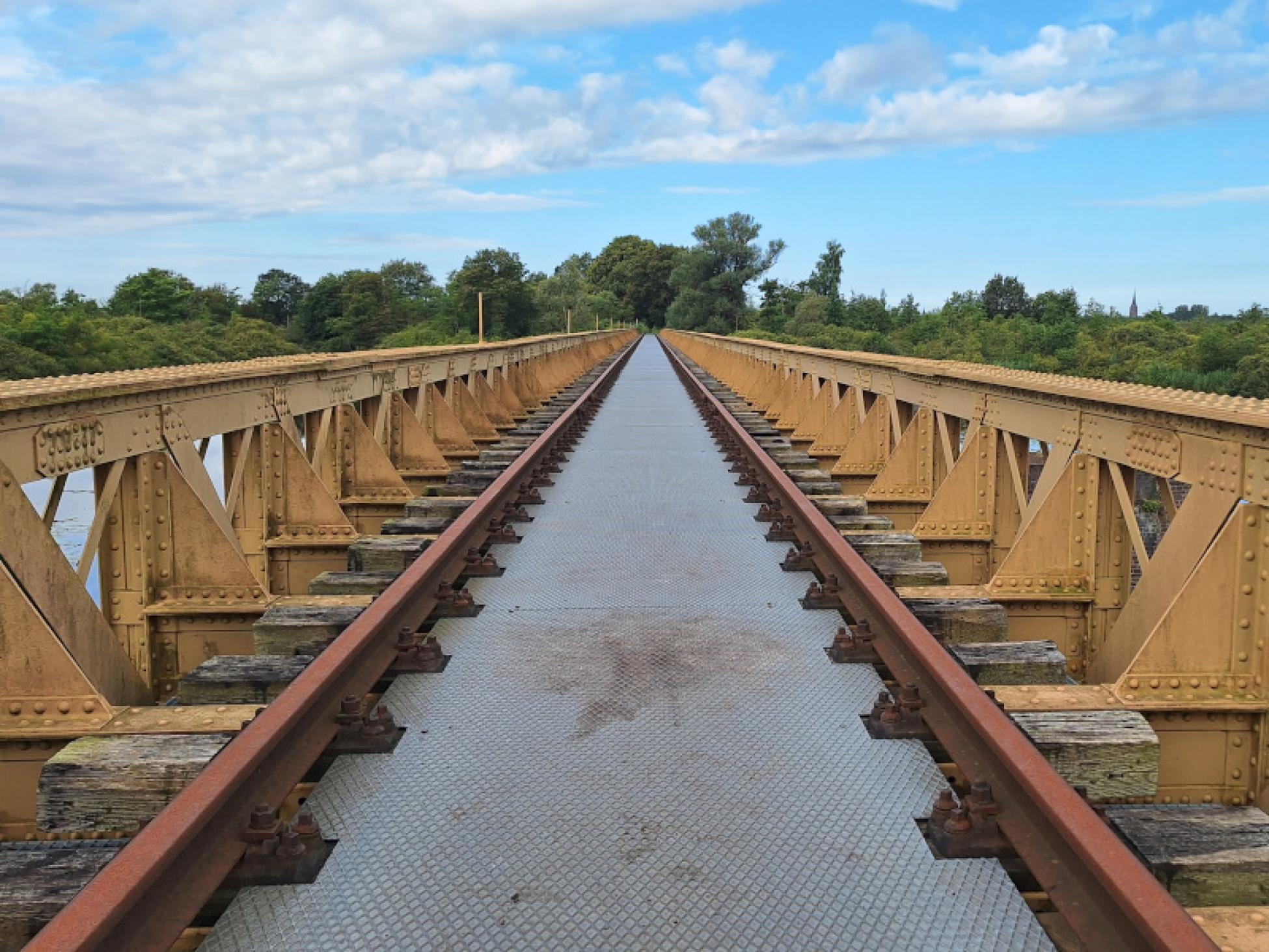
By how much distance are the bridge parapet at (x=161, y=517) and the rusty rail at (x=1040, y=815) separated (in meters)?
2.57

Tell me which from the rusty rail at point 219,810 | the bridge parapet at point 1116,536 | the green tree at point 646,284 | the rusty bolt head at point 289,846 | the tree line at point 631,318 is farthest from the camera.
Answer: the green tree at point 646,284

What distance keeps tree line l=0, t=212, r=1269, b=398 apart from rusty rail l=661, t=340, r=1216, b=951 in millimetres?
32225

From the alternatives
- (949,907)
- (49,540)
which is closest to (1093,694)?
(949,907)

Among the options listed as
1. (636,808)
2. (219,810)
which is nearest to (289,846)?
(219,810)

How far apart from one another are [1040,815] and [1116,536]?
2.58 meters

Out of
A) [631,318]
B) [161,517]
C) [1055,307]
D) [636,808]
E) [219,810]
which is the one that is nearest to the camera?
[219,810]

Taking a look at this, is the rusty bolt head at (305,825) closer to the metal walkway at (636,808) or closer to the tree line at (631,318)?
the metal walkway at (636,808)

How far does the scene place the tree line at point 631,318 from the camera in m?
48.8

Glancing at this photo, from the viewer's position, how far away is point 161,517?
14.7ft

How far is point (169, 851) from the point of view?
2061mm

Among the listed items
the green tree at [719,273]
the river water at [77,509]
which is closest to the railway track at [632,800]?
the river water at [77,509]

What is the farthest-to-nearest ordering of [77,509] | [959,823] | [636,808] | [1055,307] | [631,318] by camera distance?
[631,318], [1055,307], [77,509], [636,808], [959,823]

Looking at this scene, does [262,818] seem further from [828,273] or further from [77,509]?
[828,273]

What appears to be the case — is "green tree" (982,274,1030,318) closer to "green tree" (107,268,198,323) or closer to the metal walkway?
"green tree" (107,268,198,323)
